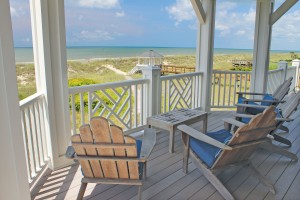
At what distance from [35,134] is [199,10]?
12.1ft

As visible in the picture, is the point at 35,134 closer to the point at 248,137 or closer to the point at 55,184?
the point at 55,184

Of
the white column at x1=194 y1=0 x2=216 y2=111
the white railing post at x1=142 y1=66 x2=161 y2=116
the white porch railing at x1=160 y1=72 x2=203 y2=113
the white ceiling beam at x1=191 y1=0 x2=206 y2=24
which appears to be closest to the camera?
the white railing post at x1=142 y1=66 x2=161 y2=116

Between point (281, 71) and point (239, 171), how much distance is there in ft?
17.6

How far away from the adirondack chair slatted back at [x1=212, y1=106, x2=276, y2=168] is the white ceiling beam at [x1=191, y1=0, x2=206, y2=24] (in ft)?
10.0

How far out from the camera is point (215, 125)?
4590mm

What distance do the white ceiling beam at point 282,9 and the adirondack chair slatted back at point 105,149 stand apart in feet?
16.8

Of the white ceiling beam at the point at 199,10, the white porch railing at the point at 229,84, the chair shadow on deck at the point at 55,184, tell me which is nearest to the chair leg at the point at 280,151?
the white porch railing at the point at 229,84

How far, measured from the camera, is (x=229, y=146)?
2104 mm

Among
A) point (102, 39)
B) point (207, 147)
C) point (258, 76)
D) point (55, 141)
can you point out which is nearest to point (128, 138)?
point (207, 147)

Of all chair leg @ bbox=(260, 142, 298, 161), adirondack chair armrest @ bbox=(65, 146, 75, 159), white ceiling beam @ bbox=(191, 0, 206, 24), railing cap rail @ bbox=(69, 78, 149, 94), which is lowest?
chair leg @ bbox=(260, 142, 298, 161)

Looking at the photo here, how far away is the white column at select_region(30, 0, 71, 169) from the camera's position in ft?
8.27

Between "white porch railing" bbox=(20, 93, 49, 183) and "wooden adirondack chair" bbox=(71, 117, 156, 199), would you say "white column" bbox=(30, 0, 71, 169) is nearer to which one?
"white porch railing" bbox=(20, 93, 49, 183)

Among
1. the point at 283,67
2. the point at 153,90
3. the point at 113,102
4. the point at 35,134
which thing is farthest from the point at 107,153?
the point at 283,67

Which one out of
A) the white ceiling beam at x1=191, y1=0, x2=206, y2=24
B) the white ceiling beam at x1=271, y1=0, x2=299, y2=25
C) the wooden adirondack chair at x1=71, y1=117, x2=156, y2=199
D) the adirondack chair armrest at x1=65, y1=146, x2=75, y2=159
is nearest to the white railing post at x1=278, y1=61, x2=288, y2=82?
the white ceiling beam at x1=271, y1=0, x2=299, y2=25
